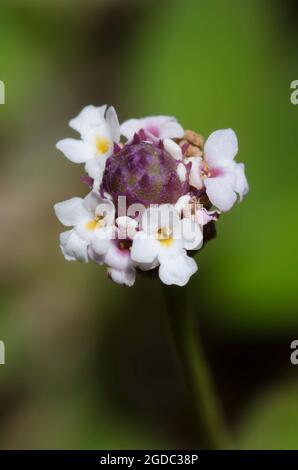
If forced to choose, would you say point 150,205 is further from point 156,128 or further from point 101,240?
point 156,128

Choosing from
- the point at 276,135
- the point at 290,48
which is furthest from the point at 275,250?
the point at 290,48

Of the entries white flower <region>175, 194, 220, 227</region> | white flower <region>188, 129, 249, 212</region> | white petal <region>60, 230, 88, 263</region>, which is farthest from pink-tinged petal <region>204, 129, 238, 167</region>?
white petal <region>60, 230, 88, 263</region>

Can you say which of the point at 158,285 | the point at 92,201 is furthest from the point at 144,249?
the point at 158,285

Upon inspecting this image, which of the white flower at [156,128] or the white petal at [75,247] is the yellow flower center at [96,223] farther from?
the white flower at [156,128]

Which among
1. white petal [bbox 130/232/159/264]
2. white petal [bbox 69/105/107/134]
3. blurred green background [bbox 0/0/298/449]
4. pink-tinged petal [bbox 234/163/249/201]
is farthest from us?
blurred green background [bbox 0/0/298/449]

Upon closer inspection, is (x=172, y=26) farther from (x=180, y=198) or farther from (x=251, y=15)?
(x=180, y=198)

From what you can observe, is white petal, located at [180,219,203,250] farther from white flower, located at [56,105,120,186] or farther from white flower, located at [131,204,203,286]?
white flower, located at [56,105,120,186]

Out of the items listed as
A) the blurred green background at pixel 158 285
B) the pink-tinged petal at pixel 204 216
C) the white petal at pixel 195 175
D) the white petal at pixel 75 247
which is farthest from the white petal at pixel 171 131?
the blurred green background at pixel 158 285
